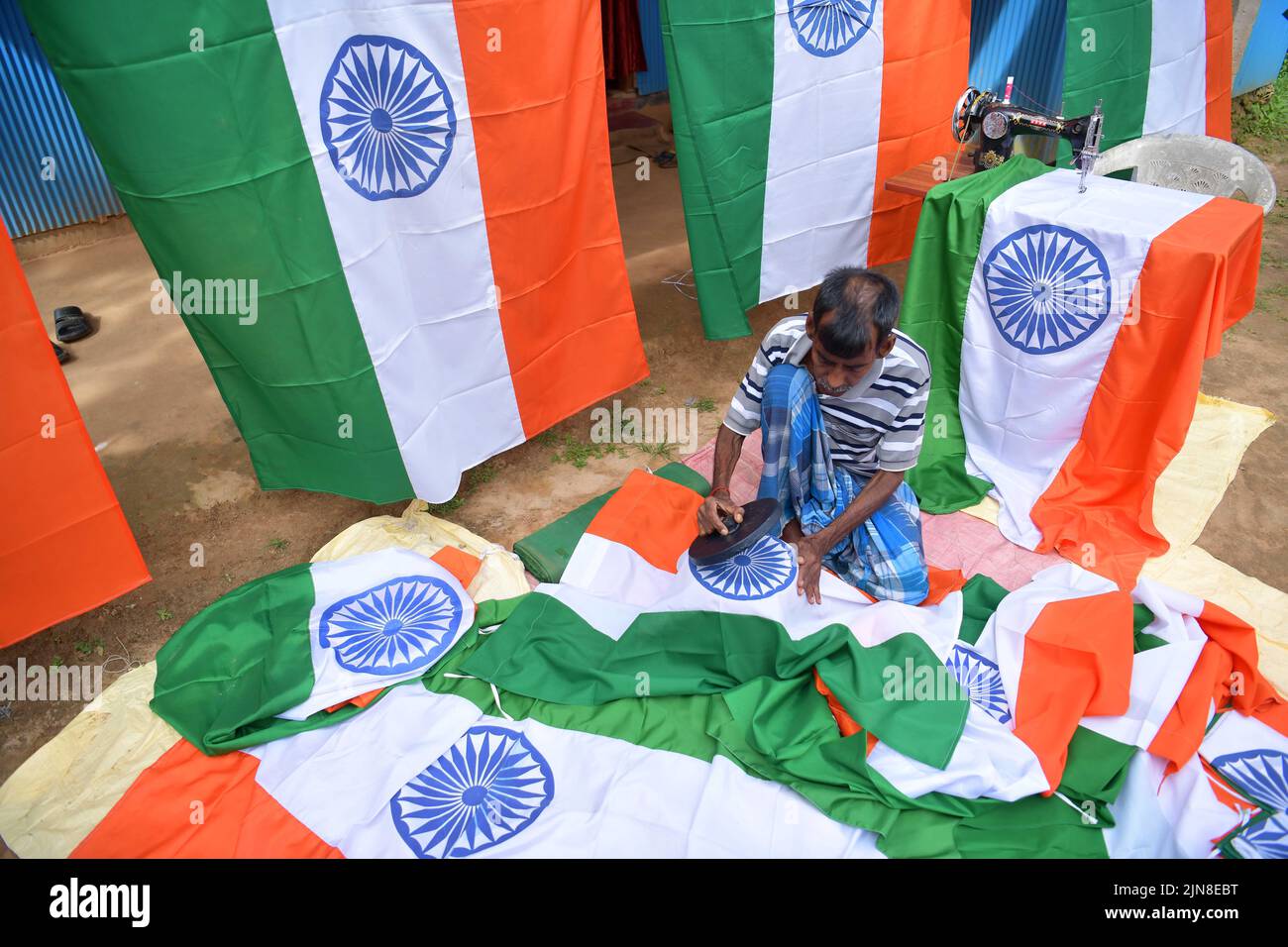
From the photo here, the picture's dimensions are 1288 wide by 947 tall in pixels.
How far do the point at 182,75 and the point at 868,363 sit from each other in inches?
75.9

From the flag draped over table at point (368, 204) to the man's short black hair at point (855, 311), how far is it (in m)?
1.24

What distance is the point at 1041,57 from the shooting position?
6.12m

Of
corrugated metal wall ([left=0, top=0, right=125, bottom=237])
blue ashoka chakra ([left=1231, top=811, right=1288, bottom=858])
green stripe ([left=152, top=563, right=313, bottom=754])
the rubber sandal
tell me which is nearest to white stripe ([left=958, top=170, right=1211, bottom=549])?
blue ashoka chakra ([left=1231, top=811, right=1288, bottom=858])

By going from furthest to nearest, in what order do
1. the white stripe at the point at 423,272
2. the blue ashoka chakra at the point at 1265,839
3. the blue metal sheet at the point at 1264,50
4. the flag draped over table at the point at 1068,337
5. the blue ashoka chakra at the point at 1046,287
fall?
the blue metal sheet at the point at 1264,50 < the blue ashoka chakra at the point at 1046,287 < the flag draped over table at the point at 1068,337 < the white stripe at the point at 423,272 < the blue ashoka chakra at the point at 1265,839

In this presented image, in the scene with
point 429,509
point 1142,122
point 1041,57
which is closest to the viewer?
point 429,509

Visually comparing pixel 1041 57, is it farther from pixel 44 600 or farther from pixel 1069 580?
pixel 44 600

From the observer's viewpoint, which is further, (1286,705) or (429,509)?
(429,509)

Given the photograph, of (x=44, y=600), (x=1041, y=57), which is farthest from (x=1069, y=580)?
(x=1041, y=57)

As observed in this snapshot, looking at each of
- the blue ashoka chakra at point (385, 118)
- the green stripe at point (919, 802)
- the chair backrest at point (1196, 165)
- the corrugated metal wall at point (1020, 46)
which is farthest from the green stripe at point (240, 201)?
the corrugated metal wall at point (1020, 46)

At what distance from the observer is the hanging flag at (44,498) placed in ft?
7.13

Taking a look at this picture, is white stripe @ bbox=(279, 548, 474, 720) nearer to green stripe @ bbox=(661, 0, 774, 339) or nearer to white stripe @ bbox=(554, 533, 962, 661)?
white stripe @ bbox=(554, 533, 962, 661)

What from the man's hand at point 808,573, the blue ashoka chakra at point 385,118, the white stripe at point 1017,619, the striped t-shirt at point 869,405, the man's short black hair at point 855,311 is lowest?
the white stripe at point 1017,619

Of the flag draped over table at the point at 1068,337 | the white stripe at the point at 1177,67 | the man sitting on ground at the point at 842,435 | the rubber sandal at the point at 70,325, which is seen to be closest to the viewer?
the man sitting on ground at the point at 842,435

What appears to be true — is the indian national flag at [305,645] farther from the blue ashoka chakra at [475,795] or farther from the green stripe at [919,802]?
the green stripe at [919,802]
